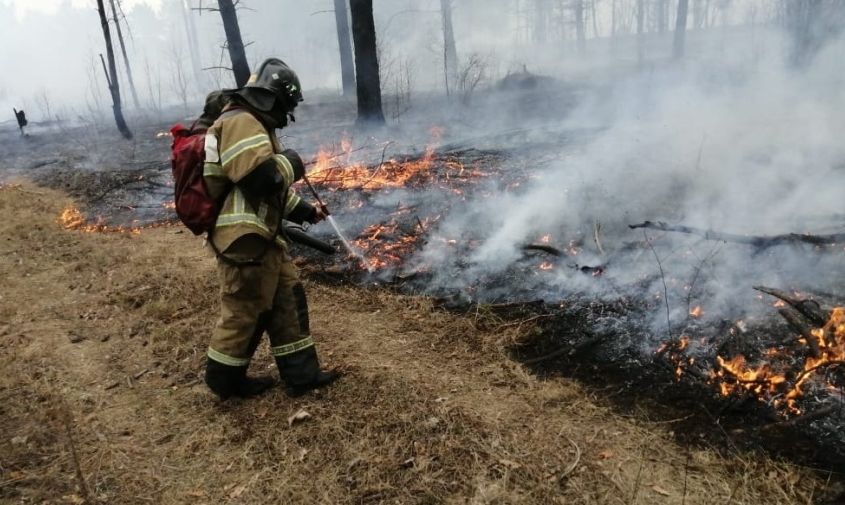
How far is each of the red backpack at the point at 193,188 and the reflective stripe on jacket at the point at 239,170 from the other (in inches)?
1.6

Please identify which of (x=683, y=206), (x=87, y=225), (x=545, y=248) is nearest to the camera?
(x=545, y=248)

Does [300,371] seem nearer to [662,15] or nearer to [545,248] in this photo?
[545,248]

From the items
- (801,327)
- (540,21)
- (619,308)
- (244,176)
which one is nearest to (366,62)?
(619,308)

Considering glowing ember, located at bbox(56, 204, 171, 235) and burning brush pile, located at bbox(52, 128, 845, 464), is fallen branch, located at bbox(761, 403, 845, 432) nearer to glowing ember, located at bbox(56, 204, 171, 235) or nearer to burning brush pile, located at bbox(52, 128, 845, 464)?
burning brush pile, located at bbox(52, 128, 845, 464)

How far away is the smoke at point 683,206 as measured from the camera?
14.6 feet

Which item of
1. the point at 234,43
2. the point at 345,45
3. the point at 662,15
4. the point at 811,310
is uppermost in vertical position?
the point at 662,15

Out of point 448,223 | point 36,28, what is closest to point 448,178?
point 448,223

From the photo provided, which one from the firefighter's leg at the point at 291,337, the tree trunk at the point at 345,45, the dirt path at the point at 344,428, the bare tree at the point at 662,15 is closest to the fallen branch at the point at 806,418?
the dirt path at the point at 344,428

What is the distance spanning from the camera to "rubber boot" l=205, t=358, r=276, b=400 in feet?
11.3

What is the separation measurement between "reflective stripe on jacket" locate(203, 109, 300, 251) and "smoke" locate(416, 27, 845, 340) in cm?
236

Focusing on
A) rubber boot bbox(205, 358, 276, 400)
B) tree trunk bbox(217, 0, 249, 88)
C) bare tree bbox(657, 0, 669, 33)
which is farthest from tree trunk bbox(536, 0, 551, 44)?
rubber boot bbox(205, 358, 276, 400)

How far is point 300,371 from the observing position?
3.54m

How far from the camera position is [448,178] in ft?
27.1

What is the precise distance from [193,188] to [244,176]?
396 millimetres
